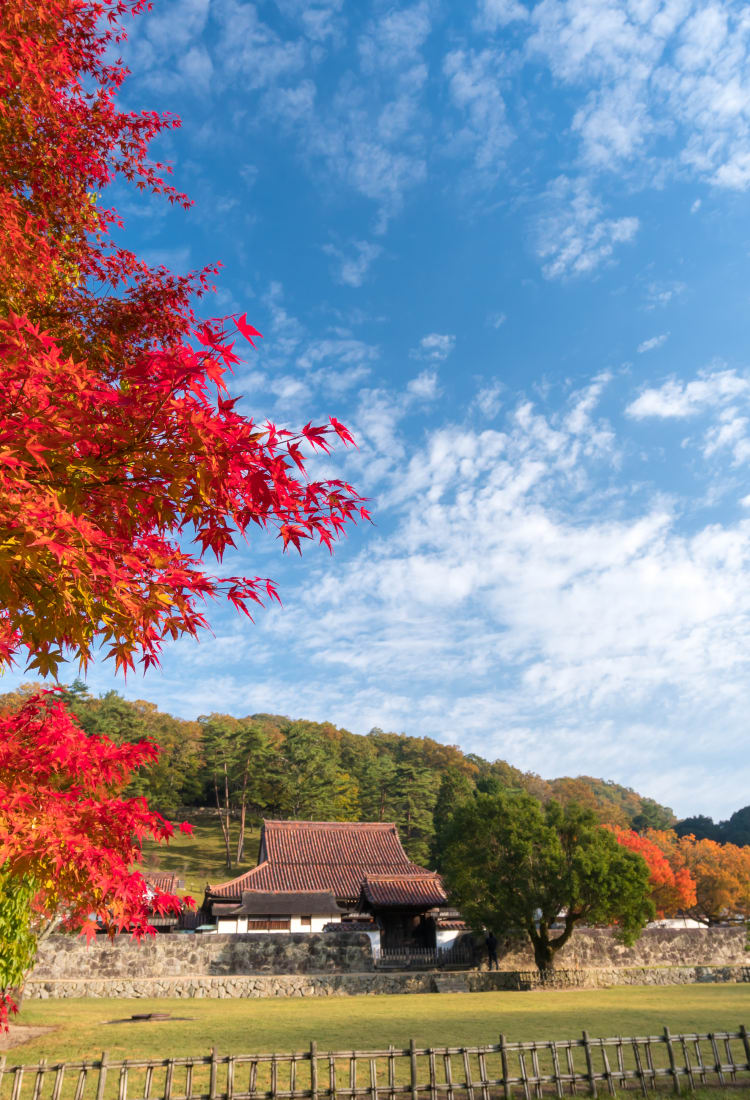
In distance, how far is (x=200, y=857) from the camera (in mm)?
52750

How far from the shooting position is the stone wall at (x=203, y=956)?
2098 centimetres

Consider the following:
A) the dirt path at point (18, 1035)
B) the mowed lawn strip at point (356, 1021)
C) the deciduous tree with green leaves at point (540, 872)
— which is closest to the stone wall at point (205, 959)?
the mowed lawn strip at point (356, 1021)

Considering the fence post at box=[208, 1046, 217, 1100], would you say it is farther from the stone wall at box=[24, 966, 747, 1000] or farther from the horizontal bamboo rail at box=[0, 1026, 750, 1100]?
the stone wall at box=[24, 966, 747, 1000]

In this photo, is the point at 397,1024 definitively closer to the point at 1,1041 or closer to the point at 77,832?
the point at 1,1041

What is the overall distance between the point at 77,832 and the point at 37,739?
760 mm

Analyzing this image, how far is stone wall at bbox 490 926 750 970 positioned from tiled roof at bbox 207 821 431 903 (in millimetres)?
6257

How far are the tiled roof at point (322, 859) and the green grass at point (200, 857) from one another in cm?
1075

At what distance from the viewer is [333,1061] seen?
22.8 ft

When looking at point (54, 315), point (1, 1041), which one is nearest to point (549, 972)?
point (1, 1041)

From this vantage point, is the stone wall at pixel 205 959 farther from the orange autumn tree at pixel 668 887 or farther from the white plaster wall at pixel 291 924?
the orange autumn tree at pixel 668 887

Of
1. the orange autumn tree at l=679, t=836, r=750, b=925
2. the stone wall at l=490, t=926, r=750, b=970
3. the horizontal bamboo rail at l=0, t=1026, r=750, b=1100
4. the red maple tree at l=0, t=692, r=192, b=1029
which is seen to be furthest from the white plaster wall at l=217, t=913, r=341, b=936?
the red maple tree at l=0, t=692, r=192, b=1029

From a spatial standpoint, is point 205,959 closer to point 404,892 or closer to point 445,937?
point 404,892

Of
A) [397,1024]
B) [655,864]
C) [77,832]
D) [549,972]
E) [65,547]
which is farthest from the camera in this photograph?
[655,864]

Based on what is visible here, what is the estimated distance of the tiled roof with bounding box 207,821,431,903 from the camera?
31562 millimetres
